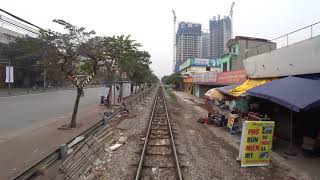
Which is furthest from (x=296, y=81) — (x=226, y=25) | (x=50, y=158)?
(x=226, y=25)

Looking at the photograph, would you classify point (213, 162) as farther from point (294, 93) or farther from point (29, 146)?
point (29, 146)

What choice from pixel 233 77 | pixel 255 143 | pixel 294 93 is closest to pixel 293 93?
pixel 294 93

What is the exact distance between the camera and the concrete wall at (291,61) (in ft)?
35.6

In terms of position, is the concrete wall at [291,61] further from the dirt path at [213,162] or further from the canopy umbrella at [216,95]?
the dirt path at [213,162]

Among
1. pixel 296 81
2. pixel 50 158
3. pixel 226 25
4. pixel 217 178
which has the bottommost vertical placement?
pixel 217 178

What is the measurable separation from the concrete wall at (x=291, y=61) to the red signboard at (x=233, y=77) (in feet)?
10.0

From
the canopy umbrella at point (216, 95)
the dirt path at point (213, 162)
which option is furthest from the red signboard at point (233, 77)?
the dirt path at point (213, 162)

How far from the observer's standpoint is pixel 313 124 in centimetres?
1198

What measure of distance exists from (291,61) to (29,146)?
11.4 meters

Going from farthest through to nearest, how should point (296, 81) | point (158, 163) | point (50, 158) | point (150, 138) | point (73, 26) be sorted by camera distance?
point (73, 26) < point (150, 138) < point (296, 81) < point (158, 163) < point (50, 158)

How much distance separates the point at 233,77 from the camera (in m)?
22.6

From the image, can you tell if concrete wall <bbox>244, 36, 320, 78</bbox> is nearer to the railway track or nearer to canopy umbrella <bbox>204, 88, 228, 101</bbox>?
canopy umbrella <bbox>204, 88, 228, 101</bbox>

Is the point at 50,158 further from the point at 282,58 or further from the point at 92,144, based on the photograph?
the point at 282,58

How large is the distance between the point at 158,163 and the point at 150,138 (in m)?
3.94
